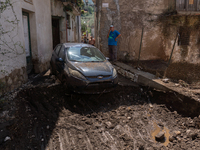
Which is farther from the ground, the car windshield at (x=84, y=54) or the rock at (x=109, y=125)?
the car windshield at (x=84, y=54)

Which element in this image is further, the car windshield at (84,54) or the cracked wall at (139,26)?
the cracked wall at (139,26)

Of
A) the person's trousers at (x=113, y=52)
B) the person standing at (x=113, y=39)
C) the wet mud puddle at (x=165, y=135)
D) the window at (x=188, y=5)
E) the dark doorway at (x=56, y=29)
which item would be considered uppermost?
the window at (x=188, y=5)

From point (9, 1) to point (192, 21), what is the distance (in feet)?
30.3

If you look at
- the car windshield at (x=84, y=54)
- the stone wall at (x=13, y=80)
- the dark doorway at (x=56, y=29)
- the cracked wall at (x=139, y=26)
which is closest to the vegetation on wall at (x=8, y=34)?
the stone wall at (x=13, y=80)

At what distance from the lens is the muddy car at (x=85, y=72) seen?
432 centimetres

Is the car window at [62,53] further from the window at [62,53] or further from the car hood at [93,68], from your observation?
the car hood at [93,68]

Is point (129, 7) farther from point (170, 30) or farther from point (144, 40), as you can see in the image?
point (170, 30)

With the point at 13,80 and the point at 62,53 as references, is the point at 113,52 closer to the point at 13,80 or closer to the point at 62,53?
the point at 62,53

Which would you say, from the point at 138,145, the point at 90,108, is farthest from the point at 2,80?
the point at 138,145

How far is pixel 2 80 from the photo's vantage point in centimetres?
448

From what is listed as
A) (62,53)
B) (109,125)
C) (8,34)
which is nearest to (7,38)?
Result: (8,34)

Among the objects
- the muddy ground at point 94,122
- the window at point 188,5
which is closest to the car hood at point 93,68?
the muddy ground at point 94,122

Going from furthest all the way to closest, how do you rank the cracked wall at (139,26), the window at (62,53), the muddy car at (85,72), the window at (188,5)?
the window at (188,5)
the cracked wall at (139,26)
the window at (62,53)
the muddy car at (85,72)

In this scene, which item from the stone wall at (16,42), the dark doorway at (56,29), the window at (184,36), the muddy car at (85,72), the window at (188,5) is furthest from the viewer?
the dark doorway at (56,29)
